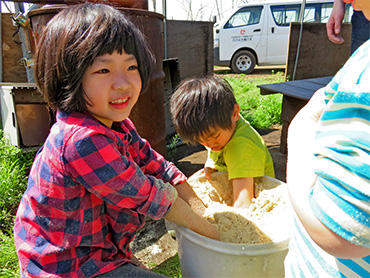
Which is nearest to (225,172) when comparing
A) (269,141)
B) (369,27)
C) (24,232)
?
(24,232)

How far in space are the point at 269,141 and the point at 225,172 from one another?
2361 mm

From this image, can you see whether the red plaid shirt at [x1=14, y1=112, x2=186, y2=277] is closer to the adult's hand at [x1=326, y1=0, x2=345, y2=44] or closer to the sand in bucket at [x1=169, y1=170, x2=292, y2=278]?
the sand in bucket at [x1=169, y1=170, x2=292, y2=278]

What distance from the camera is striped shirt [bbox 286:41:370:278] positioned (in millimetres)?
483

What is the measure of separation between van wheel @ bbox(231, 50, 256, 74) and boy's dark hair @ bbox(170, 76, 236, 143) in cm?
819

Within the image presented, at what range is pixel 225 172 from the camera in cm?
176

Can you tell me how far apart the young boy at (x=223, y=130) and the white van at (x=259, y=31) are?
8.09 meters

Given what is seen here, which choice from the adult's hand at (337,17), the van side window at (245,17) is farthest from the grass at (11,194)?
the van side window at (245,17)

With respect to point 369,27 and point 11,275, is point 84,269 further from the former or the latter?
point 369,27

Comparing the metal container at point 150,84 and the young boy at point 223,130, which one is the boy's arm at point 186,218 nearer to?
the young boy at point 223,130

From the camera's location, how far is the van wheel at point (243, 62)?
31.2 feet

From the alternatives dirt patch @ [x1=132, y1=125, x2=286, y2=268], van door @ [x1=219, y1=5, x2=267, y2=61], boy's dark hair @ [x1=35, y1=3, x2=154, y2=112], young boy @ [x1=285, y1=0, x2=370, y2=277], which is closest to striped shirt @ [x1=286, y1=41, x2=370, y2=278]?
young boy @ [x1=285, y1=0, x2=370, y2=277]

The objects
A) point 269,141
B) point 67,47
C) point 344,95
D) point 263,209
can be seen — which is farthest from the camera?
point 269,141

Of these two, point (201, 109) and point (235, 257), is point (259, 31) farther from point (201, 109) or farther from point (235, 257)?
point (235, 257)

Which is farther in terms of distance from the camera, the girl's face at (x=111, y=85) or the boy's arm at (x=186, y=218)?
the boy's arm at (x=186, y=218)
